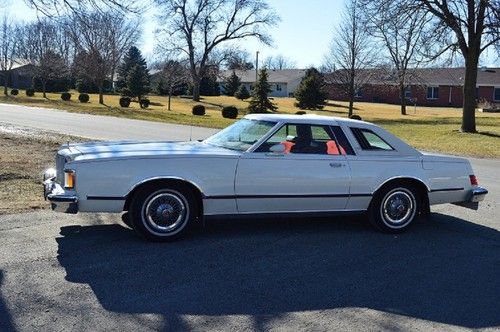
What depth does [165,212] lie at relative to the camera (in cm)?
577

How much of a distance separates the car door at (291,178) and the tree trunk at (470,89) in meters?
23.2

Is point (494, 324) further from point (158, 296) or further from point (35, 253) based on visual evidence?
point (35, 253)

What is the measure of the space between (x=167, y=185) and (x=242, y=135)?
1230 millimetres

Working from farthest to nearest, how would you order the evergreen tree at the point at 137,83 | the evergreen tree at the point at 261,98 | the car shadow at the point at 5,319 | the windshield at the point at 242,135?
the evergreen tree at the point at 137,83
the evergreen tree at the point at 261,98
the windshield at the point at 242,135
the car shadow at the point at 5,319

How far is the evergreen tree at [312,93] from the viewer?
54094 millimetres

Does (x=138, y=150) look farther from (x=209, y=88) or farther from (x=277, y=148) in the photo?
(x=209, y=88)

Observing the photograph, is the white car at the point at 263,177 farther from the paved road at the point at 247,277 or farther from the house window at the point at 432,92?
the house window at the point at 432,92

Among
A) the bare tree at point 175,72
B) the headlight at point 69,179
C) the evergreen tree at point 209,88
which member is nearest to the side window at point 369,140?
the headlight at point 69,179

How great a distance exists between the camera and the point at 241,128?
6734 millimetres

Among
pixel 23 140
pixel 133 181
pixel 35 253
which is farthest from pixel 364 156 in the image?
pixel 23 140

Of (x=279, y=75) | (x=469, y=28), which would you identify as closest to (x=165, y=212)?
(x=469, y=28)

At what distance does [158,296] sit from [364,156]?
3.19m

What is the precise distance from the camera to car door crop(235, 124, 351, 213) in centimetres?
598

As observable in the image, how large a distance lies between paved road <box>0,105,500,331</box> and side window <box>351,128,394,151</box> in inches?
40.2
